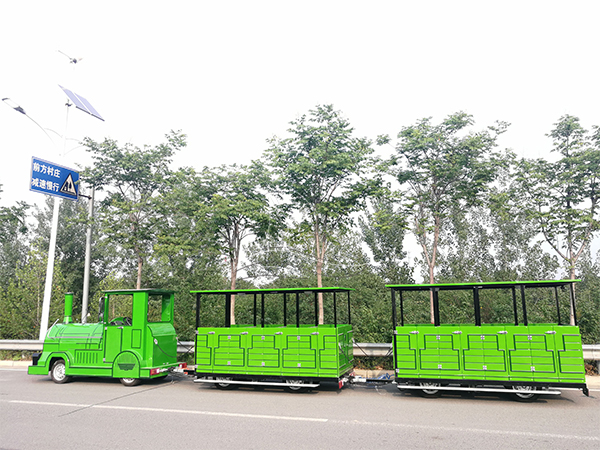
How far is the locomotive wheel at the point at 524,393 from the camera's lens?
849 cm

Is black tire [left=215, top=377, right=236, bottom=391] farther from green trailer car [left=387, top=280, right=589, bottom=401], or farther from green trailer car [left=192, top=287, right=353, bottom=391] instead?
green trailer car [left=387, top=280, right=589, bottom=401]

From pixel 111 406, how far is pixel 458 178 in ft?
43.0

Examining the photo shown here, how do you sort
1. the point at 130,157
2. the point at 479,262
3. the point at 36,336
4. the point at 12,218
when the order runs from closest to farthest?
the point at 130,157, the point at 12,218, the point at 36,336, the point at 479,262

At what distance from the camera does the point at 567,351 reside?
329 inches

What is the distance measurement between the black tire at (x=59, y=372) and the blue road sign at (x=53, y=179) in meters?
6.74

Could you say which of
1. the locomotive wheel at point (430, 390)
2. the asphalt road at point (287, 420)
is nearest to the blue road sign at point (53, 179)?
the asphalt road at point (287, 420)

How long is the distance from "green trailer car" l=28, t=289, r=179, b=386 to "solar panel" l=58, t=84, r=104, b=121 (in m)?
9.55

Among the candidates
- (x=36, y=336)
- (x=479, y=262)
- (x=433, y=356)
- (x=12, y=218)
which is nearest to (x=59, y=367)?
(x=433, y=356)

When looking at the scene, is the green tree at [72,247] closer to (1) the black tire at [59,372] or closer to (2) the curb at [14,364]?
(2) the curb at [14,364]

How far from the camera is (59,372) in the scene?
11.5m

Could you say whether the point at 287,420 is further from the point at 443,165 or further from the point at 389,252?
the point at 389,252

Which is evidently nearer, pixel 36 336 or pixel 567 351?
pixel 567 351

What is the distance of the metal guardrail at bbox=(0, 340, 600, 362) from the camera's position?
10125 millimetres

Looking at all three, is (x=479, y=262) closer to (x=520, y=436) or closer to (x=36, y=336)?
(x=520, y=436)
